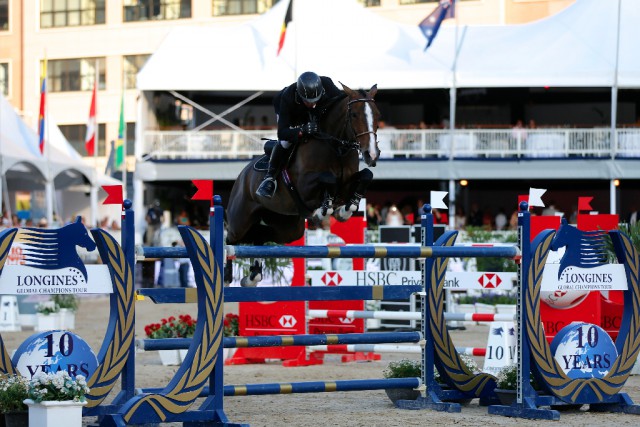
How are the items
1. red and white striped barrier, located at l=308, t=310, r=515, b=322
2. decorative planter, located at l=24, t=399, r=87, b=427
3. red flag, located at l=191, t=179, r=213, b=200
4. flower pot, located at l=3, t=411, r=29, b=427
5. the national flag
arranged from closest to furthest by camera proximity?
1. decorative planter, located at l=24, t=399, r=87, b=427
2. flower pot, located at l=3, t=411, r=29, b=427
3. red flag, located at l=191, t=179, r=213, b=200
4. red and white striped barrier, located at l=308, t=310, r=515, b=322
5. the national flag

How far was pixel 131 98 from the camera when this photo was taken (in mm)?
47688

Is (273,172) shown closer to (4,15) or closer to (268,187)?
(268,187)

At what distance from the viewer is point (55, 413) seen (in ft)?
22.0

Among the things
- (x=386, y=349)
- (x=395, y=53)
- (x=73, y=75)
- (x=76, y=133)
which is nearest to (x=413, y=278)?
(x=386, y=349)

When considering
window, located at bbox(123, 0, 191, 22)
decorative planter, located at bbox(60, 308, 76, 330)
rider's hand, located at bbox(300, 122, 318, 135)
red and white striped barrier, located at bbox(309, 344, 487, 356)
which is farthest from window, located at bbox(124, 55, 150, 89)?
rider's hand, located at bbox(300, 122, 318, 135)

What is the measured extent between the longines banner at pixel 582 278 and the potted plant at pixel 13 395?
394 centimetres

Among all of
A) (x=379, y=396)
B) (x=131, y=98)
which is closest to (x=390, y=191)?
(x=131, y=98)

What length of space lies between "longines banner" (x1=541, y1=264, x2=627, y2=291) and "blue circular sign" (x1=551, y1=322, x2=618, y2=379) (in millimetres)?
342

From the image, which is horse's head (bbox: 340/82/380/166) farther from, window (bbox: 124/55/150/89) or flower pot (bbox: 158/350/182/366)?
window (bbox: 124/55/150/89)

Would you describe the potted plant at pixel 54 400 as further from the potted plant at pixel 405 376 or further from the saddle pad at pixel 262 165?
the saddle pad at pixel 262 165

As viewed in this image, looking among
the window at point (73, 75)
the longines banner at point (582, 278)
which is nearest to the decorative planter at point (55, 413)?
the longines banner at point (582, 278)

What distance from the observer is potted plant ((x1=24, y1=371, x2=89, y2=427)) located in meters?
6.71

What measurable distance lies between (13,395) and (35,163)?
68.0 feet

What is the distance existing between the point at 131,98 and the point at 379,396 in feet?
128
